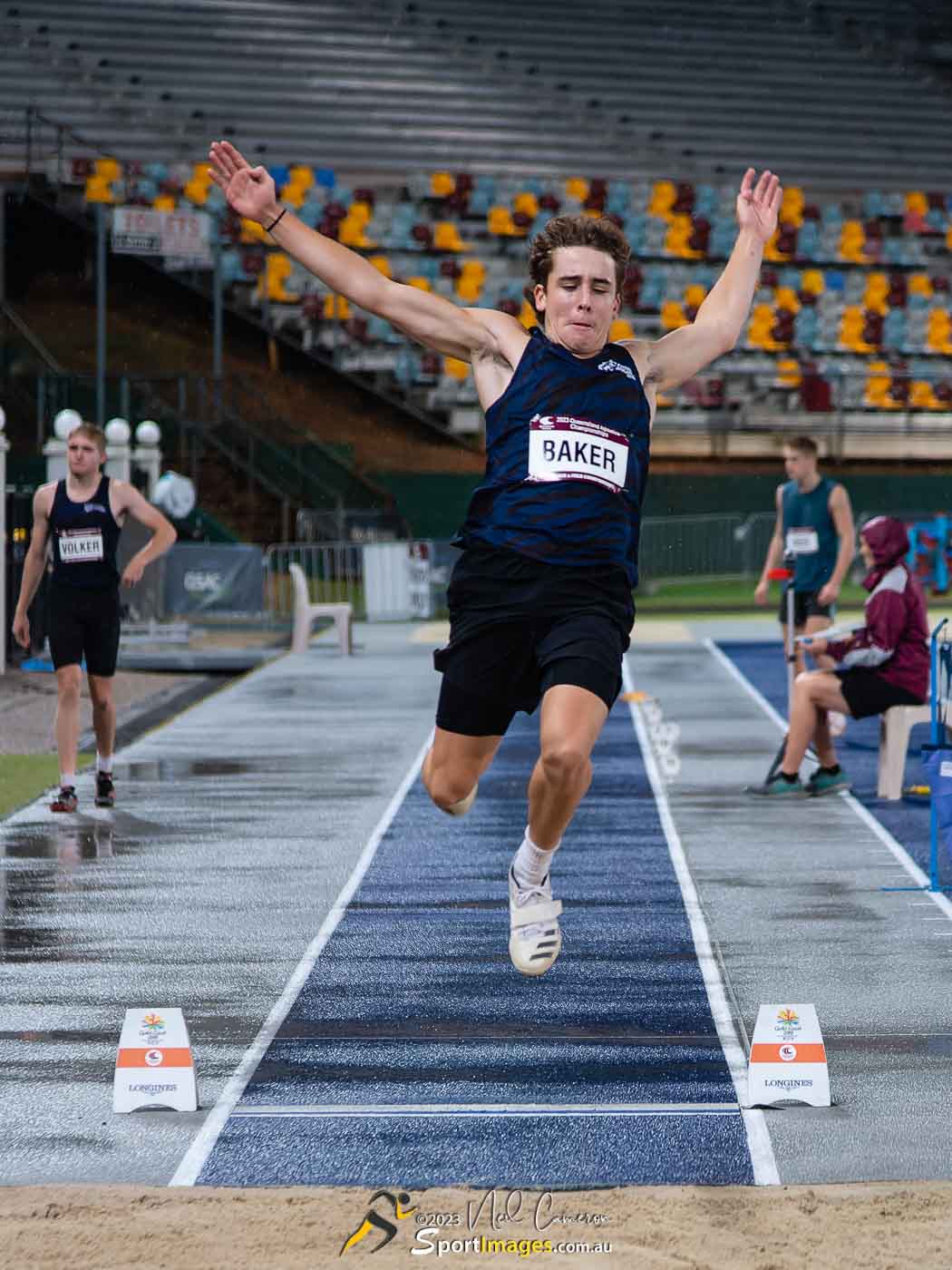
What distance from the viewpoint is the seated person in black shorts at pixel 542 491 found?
535 centimetres

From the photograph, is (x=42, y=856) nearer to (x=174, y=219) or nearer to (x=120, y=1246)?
(x=120, y=1246)

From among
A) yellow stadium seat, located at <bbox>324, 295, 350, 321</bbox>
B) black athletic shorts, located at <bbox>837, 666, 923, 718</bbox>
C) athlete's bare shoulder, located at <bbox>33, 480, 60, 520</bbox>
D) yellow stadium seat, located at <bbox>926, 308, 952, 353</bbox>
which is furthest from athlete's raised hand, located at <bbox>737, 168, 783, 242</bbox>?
yellow stadium seat, located at <bbox>926, 308, 952, 353</bbox>

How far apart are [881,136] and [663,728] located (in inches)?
1073

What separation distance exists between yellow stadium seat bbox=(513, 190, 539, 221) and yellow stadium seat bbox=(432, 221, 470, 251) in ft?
4.06

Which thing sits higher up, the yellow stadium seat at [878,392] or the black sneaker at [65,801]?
the yellow stadium seat at [878,392]

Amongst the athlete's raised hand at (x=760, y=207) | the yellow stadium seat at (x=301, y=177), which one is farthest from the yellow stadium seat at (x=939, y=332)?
the athlete's raised hand at (x=760, y=207)

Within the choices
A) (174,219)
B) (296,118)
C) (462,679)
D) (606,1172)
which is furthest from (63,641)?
(296,118)

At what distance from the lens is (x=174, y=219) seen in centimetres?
2777

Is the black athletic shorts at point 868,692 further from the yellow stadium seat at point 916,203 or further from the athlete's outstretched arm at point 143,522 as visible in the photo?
the yellow stadium seat at point 916,203

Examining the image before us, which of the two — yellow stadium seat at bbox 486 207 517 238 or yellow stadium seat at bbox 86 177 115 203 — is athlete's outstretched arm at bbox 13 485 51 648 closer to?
yellow stadium seat at bbox 86 177 115 203

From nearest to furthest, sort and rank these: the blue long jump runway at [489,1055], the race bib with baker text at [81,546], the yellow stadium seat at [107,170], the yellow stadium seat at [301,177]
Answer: the blue long jump runway at [489,1055], the race bib with baker text at [81,546], the yellow stadium seat at [107,170], the yellow stadium seat at [301,177]

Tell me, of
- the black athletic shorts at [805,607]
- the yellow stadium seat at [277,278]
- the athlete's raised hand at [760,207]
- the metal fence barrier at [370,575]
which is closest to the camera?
the athlete's raised hand at [760,207]

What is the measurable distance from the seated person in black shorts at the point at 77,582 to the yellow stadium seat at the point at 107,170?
2154 cm

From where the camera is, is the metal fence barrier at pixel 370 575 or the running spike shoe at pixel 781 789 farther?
the metal fence barrier at pixel 370 575
